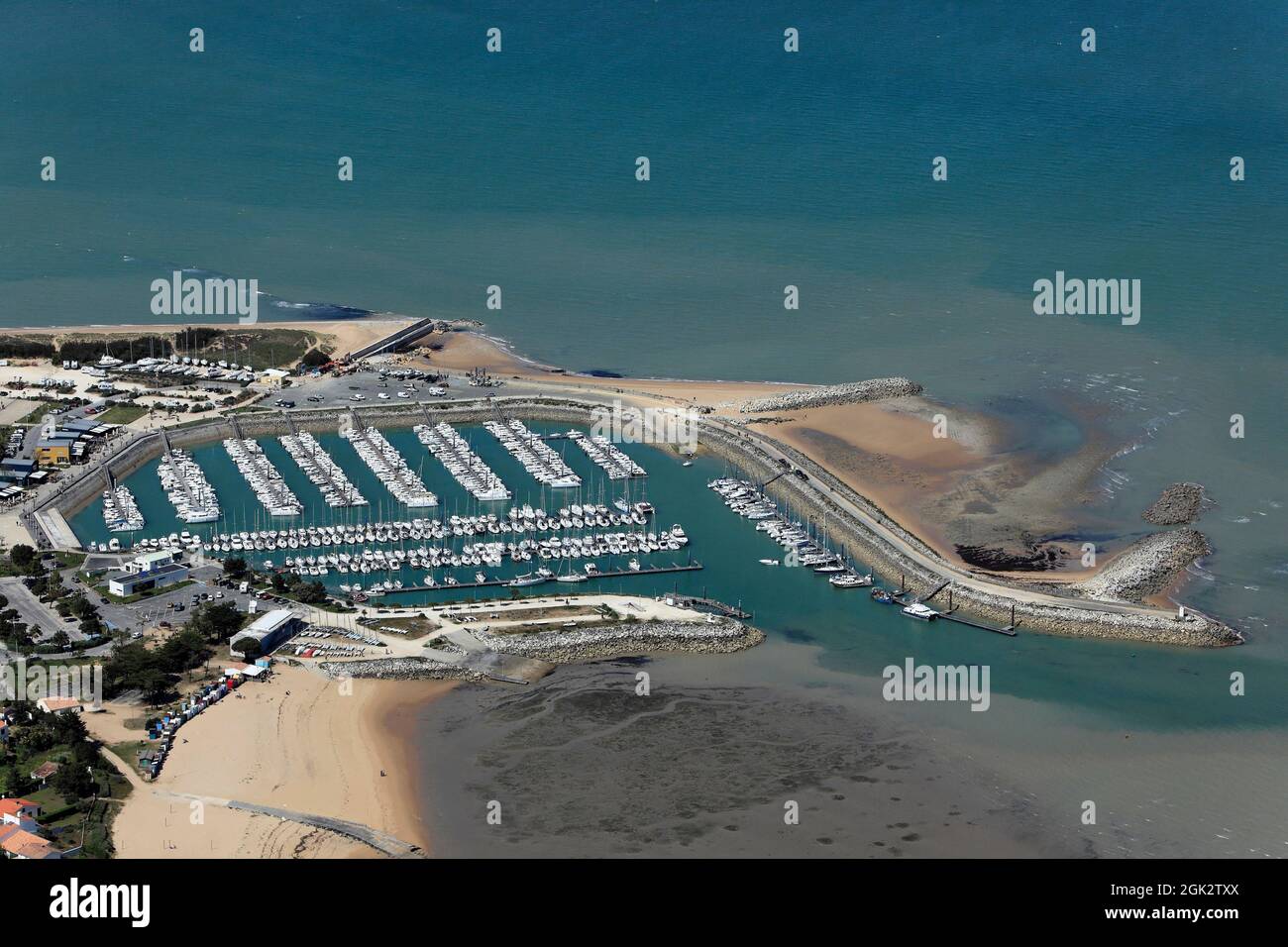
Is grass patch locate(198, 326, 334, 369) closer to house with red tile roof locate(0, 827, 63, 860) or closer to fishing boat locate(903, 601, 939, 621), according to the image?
fishing boat locate(903, 601, 939, 621)

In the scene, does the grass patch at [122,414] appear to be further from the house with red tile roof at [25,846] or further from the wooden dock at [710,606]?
the house with red tile roof at [25,846]

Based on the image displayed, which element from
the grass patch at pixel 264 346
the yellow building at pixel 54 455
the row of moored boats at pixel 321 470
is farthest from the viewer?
the grass patch at pixel 264 346

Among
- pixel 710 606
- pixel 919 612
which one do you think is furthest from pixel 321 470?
pixel 919 612

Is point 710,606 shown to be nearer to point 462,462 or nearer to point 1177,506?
point 462,462

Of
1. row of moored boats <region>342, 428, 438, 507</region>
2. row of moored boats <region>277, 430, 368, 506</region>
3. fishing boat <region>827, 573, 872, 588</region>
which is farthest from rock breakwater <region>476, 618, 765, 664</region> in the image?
row of moored boats <region>277, 430, 368, 506</region>

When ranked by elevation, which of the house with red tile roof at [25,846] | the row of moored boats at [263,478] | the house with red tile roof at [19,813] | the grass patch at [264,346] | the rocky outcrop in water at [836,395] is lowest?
the house with red tile roof at [25,846]

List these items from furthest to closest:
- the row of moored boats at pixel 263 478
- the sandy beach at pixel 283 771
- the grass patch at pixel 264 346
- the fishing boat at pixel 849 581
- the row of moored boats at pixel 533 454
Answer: the grass patch at pixel 264 346, the row of moored boats at pixel 533 454, the row of moored boats at pixel 263 478, the fishing boat at pixel 849 581, the sandy beach at pixel 283 771

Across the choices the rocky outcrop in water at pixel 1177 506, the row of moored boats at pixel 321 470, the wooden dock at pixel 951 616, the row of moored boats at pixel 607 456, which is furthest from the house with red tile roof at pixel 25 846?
the rocky outcrop in water at pixel 1177 506

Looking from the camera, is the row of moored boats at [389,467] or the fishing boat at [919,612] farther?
the row of moored boats at [389,467]
